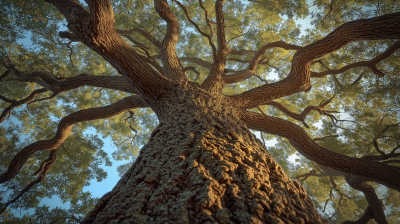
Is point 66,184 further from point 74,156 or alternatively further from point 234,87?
point 234,87

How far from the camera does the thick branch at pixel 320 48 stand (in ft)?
8.53

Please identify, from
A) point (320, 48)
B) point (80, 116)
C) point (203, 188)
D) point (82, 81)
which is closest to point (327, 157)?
point (320, 48)

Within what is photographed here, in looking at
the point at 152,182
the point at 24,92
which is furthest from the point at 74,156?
the point at 152,182

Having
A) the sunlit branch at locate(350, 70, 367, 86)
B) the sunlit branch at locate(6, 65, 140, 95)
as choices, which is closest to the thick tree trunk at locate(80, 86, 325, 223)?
the sunlit branch at locate(6, 65, 140, 95)

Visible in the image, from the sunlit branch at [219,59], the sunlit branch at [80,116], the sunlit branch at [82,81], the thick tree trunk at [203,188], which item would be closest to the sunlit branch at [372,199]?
the sunlit branch at [219,59]

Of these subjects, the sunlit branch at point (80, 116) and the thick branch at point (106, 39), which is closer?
the thick branch at point (106, 39)

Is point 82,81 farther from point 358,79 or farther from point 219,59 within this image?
point 358,79

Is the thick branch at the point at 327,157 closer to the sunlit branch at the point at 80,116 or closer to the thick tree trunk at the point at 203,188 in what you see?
the thick tree trunk at the point at 203,188

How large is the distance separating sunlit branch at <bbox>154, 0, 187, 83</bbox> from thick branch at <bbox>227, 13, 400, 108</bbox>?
1.17 m

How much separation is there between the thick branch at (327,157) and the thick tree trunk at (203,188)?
1885 mm

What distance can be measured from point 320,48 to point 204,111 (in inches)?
103

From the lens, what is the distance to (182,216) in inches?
31.7

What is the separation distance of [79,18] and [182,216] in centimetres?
252

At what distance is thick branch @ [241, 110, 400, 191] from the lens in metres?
3.32
